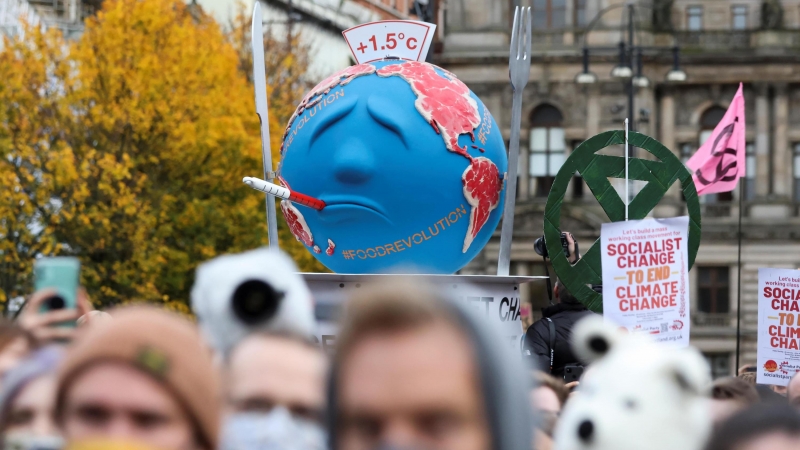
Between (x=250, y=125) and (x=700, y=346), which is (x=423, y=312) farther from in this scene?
(x=700, y=346)

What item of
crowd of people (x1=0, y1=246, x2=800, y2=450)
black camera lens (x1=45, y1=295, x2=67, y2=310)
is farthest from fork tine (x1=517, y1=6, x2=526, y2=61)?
crowd of people (x1=0, y1=246, x2=800, y2=450)

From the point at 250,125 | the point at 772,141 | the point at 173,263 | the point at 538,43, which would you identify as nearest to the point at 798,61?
the point at 772,141

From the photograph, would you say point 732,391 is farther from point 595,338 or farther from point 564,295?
point 564,295

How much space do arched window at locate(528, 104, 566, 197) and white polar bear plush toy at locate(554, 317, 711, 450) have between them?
42.7 metres

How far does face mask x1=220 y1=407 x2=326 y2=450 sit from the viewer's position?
2.74 meters

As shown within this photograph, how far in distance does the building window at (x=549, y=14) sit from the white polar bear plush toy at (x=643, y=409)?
1690 inches

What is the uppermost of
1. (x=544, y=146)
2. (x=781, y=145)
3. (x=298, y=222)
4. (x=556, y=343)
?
(x=298, y=222)

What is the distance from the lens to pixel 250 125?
29.3 meters

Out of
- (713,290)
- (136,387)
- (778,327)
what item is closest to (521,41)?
(778,327)

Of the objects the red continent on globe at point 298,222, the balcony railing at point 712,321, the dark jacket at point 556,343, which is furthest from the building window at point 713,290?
the red continent on globe at point 298,222

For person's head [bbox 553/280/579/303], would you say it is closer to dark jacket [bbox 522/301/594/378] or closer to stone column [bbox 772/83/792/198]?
dark jacket [bbox 522/301/594/378]

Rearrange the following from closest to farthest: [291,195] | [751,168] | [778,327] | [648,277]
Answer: [648,277], [291,195], [778,327], [751,168]

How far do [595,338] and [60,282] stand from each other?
1235 millimetres

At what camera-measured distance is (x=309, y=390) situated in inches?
111
